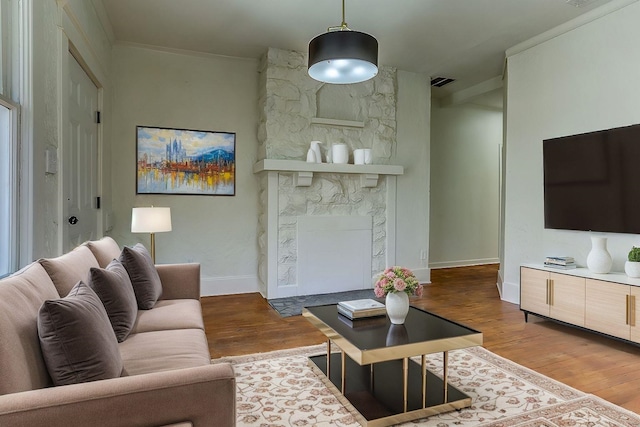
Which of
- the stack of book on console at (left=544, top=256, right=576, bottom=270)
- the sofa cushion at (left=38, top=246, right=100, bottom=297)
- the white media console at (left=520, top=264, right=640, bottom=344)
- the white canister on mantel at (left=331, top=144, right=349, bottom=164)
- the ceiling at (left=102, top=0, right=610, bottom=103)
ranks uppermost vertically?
the ceiling at (left=102, top=0, right=610, bottom=103)

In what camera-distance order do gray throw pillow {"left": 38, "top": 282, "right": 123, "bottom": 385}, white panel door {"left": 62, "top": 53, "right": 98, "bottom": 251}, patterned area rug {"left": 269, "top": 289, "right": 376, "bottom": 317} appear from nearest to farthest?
gray throw pillow {"left": 38, "top": 282, "right": 123, "bottom": 385} < white panel door {"left": 62, "top": 53, "right": 98, "bottom": 251} < patterned area rug {"left": 269, "top": 289, "right": 376, "bottom": 317}

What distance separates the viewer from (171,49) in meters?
4.39

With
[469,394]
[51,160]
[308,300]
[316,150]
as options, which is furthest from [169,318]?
[316,150]

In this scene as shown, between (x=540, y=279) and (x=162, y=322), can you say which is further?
(x=540, y=279)

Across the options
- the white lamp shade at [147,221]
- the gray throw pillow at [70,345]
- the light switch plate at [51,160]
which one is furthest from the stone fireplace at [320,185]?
the gray throw pillow at [70,345]

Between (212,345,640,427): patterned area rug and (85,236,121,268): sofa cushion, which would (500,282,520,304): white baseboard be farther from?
(85,236,121,268): sofa cushion

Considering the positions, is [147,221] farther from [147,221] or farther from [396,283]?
[396,283]

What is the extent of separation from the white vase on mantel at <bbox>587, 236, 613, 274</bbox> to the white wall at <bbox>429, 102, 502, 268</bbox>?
337 cm

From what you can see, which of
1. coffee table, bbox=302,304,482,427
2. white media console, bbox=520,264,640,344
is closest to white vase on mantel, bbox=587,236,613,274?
white media console, bbox=520,264,640,344

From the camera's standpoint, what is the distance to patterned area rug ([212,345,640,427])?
1.92 metres

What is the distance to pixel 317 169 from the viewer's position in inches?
175

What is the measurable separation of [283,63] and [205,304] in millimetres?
2974

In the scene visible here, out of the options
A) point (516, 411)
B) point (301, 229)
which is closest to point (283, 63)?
point (301, 229)

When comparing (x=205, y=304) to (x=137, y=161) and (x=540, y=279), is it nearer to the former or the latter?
(x=137, y=161)
